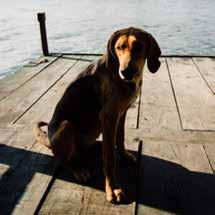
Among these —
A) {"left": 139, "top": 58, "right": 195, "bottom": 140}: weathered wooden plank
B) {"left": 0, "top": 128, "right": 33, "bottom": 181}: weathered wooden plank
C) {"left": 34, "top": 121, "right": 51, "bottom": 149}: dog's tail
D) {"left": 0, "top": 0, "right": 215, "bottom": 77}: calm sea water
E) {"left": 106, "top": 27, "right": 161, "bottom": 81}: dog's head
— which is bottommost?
{"left": 0, "top": 0, "right": 215, "bottom": 77}: calm sea water

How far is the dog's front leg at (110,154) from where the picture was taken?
108 inches

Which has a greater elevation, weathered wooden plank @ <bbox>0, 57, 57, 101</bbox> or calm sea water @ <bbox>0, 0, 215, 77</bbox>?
weathered wooden plank @ <bbox>0, 57, 57, 101</bbox>

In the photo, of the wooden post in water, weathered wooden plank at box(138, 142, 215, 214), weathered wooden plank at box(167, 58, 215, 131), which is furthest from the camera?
the wooden post in water

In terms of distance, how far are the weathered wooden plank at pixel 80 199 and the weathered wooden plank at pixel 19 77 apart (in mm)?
2518

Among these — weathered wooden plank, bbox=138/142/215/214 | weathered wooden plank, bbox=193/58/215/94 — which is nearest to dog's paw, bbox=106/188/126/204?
weathered wooden plank, bbox=138/142/215/214

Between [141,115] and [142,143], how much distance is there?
2.63 ft

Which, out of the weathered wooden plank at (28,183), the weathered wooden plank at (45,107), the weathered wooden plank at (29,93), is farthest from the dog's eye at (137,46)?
the weathered wooden plank at (29,93)

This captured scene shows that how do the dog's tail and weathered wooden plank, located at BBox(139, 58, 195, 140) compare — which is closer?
the dog's tail

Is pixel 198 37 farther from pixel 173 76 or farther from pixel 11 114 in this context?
pixel 11 114

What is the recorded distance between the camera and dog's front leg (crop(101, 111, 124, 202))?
2731 millimetres

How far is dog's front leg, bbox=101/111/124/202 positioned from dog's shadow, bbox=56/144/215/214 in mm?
108

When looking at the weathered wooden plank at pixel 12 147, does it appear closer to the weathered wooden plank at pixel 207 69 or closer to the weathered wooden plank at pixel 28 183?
the weathered wooden plank at pixel 28 183

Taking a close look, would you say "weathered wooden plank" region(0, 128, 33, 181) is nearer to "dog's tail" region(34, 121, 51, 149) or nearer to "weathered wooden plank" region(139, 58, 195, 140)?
"dog's tail" region(34, 121, 51, 149)

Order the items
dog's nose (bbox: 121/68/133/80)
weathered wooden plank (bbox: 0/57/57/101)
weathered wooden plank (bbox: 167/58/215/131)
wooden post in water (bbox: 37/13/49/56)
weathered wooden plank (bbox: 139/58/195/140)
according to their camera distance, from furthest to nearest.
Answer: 1. wooden post in water (bbox: 37/13/49/56)
2. weathered wooden plank (bbox: 0/57/57/101)
3. weathered wooden plank (bbox: 167/58/215/131)
4. weathered wooden plank (bbox: 139/58/195/140)
5. dog's nose (bbox: 121/68/133/80)
